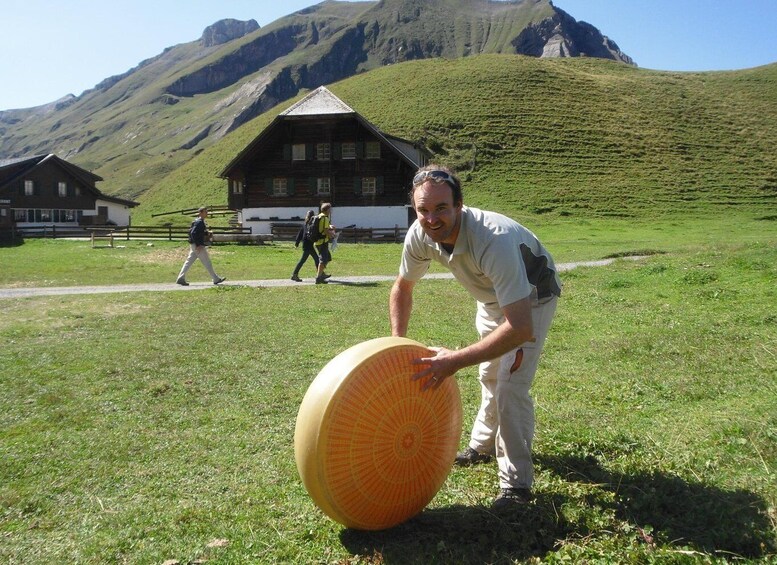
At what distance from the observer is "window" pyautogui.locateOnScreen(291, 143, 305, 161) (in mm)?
48344

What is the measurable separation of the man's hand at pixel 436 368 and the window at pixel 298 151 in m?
46.0

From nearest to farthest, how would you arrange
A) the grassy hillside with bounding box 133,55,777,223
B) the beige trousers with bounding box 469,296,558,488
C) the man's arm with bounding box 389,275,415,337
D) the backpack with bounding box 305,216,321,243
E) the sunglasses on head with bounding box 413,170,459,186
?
1. the sunglasses on head with bounding box 413,170,459,186
2. the beige trousers with bounding box 469,296,558,488
3. the man's arm with bounding box 389,275,415,337
4. the backpack with bounding box 305,216,321,243
5. the grassy hillside with bounding box 133,55,777,223

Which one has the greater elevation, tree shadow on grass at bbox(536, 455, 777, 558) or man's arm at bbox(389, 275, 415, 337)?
man's arm at bbox(389, 275, 415, 337)

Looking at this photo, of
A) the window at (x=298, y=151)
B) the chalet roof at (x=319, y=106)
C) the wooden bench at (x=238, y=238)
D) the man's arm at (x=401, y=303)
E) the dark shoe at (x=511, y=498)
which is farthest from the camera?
the window at (x=298, y=151)

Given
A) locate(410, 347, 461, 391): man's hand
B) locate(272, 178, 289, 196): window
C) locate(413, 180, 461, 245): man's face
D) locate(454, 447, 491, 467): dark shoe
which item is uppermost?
locate(272, 178, 289, 196): window

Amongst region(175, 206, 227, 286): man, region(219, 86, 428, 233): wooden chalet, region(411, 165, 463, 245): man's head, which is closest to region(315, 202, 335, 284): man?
region(175, 206, 227, 286): man

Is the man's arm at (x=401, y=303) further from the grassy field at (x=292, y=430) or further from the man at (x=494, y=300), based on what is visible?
the grassy field at (x=292, y=430)

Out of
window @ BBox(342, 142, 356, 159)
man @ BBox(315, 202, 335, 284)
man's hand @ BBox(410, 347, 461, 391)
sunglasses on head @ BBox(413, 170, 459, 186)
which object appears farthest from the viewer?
window @ BBox(342, 142, 356, 159)

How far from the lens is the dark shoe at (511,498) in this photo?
4.20m

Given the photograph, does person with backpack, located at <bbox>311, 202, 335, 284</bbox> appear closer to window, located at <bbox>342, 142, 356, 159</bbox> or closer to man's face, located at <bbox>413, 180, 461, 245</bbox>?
man's face, located at <bbox>413, 180, 461, 245</bbox>

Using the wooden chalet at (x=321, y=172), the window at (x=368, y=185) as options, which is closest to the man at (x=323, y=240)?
the wooden chalet at (x=321, y=172)

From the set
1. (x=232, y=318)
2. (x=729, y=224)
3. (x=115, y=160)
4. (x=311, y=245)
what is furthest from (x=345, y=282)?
(x=115, y=160)

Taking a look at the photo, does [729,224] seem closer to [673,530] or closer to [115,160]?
[673,530]

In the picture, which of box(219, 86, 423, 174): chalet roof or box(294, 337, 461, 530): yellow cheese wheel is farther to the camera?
box(219, 86, 423, 174): chalet roof
